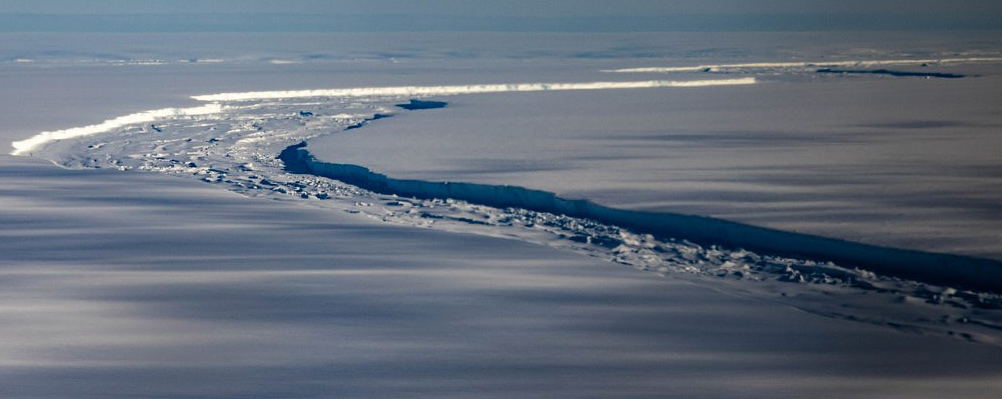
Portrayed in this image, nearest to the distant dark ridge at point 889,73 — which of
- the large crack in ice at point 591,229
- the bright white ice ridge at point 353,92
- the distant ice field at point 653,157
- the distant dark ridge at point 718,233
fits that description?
the distant ice field at point 653,157

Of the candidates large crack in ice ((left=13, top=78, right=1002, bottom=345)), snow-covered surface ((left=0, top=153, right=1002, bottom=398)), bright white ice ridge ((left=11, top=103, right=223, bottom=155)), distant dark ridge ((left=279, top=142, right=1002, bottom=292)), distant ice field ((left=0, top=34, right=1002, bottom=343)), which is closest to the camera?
snow-covered surface ((left=0, top=153, right=1002, bottom=398))

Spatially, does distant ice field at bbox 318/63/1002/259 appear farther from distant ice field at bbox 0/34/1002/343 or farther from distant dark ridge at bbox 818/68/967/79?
distant dark ridge at bbox 818/68/967/79

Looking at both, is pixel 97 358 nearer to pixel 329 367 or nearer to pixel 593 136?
pixel 329 367

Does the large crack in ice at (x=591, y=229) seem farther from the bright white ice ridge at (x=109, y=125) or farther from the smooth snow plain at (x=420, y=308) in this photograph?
the bright white ice ridge at (x=109, y=125)

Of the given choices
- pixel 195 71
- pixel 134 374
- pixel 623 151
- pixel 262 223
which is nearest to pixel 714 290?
pixel 134 374

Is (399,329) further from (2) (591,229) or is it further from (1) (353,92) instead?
(1) (353,92)

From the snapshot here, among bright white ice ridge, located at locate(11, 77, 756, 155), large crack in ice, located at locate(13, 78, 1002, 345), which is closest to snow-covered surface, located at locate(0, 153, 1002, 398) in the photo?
large crack in ice, located at locate(13, 78, 1002, 345)
